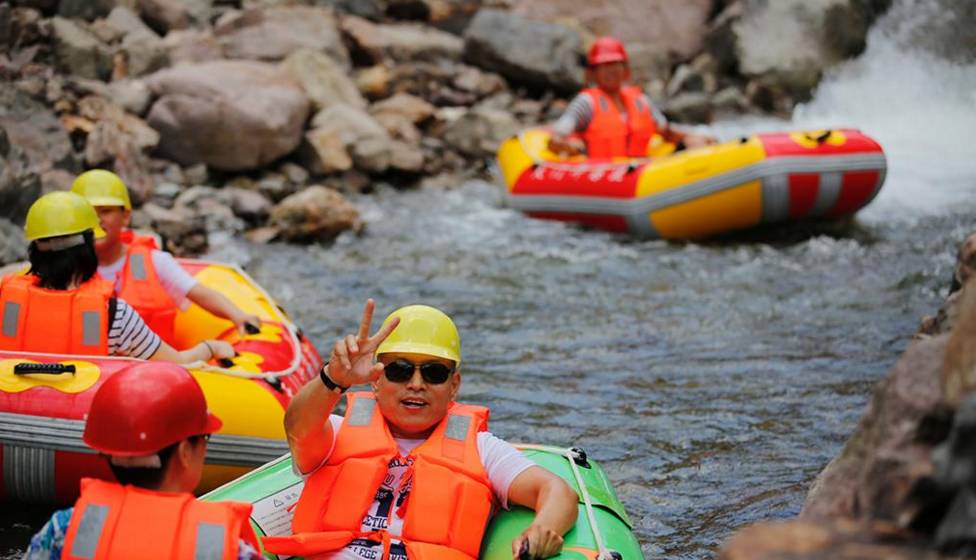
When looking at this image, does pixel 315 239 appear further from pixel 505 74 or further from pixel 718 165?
pixel 505 74

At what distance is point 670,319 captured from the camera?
7.58 metres

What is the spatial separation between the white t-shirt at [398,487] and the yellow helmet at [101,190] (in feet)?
7.93

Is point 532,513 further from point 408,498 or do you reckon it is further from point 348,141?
point 348,141

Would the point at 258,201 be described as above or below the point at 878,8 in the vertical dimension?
below

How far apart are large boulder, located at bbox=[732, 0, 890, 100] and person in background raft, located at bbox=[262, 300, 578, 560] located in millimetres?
12120

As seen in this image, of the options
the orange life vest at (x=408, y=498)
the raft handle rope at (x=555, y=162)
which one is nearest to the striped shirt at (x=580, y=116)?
the raft handle rope at (x=555, y=162)

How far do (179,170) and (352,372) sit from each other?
797 centimetres

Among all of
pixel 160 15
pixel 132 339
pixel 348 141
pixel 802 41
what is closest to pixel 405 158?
pixel 348 141

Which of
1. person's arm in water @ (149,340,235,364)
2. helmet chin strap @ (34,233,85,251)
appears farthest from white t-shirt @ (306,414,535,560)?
helmet chin strap @ (34,233,85,251)

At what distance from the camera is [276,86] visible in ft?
38.2

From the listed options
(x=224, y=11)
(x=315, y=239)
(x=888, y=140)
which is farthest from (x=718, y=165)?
(x=224, y=11)

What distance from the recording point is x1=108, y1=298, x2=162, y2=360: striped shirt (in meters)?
4.81

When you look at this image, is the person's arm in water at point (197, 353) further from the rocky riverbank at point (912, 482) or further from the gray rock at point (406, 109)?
the gray rock at point (406, 109)

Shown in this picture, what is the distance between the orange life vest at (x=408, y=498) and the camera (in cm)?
336
